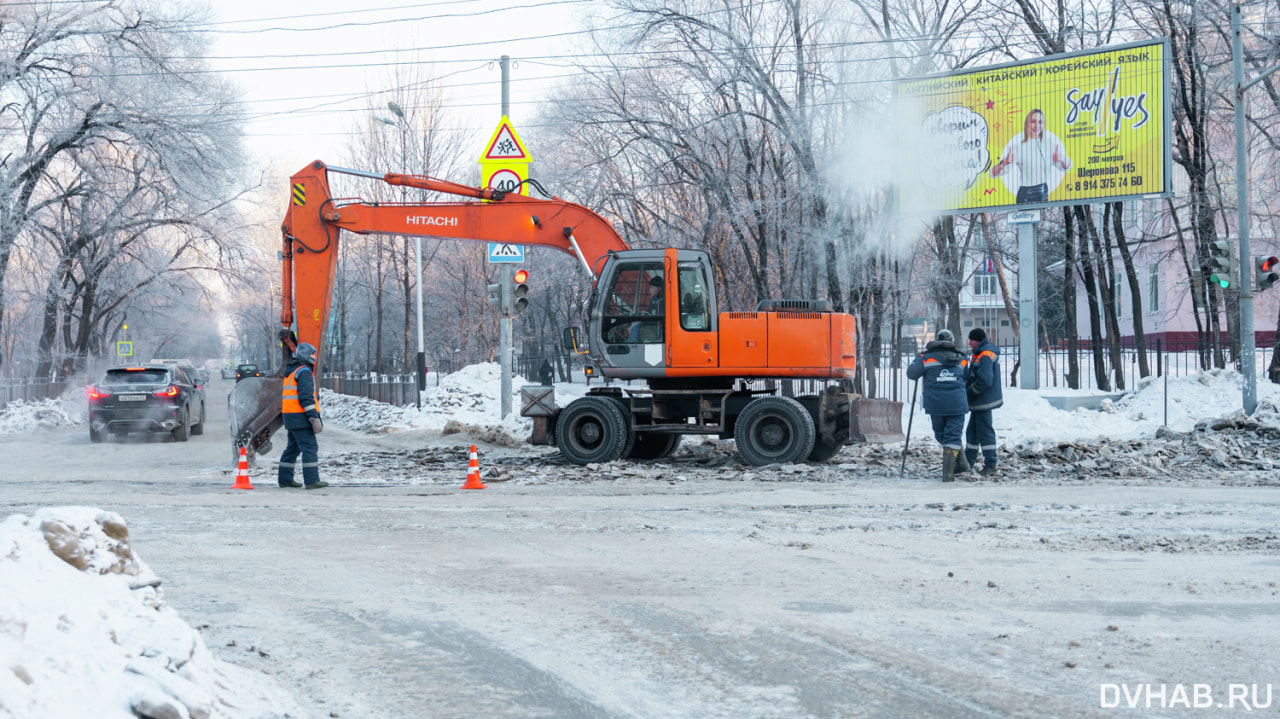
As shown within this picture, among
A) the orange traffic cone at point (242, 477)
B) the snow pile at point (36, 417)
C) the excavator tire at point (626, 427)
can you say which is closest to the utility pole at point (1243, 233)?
the excavator tire at point (626, 427)

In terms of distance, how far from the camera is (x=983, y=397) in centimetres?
1362

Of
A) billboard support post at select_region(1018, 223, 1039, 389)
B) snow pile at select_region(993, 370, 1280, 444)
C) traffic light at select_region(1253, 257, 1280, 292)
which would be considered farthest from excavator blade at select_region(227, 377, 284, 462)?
traffic light at select_region(1253, 257, 1280, 292)

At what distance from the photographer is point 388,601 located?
670 cm

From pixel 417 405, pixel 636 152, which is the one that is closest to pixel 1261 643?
pixel 636 152

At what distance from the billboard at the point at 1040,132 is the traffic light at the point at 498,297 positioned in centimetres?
860

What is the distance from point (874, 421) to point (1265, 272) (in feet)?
27.4

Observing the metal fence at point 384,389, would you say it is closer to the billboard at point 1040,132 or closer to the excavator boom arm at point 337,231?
the excavator boom arm at point 337,231

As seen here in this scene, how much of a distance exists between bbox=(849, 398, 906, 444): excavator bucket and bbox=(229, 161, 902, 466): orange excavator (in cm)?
2

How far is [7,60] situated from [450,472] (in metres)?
20.4

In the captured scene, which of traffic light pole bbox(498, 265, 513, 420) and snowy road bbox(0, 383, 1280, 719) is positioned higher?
traffic light pole bbox(498, 265, 513, 420)

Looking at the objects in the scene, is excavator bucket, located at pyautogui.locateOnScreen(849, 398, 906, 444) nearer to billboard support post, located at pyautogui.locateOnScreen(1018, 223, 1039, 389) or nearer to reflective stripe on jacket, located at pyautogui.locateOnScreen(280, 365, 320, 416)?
reflective stripe on jacket, located at pyautogui.locateOnScreen(280, 365, 320, 416)

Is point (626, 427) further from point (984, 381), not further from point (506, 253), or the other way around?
A: point (506, 253)

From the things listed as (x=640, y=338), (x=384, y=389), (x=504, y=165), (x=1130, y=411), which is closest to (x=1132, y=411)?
(x=1130, y=411)

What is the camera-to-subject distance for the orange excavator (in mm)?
15188
